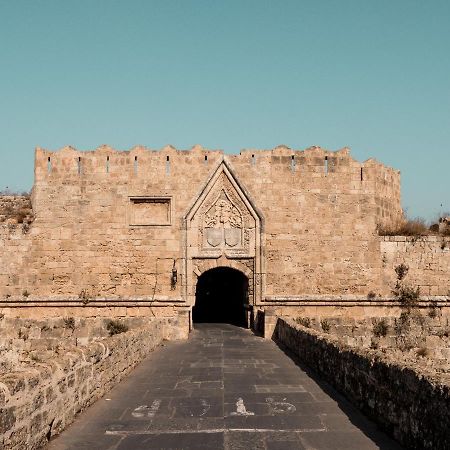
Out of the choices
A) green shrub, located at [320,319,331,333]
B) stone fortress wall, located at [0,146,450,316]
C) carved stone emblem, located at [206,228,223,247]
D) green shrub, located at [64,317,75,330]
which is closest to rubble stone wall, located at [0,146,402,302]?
stone fortress wall, located at [0,146,450,316]

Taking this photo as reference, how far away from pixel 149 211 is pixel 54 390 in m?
13.5

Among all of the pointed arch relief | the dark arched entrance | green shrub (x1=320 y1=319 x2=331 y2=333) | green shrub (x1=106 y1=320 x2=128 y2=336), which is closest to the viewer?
green shrub (x1=320 y1=319 x2=331 y2=333)

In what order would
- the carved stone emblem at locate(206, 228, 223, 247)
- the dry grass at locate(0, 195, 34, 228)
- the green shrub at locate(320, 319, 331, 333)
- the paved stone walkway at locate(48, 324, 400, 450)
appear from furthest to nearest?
the dry grass at locate(0, 195, 34, 228)
the carved stone emblem at locate(206, 228, 223, 247)
the green shrub at locate(320, 319, 331, 333)
the paved stone walkway at locate(48, 324, 400, 450)

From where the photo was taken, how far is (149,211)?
64.5ft

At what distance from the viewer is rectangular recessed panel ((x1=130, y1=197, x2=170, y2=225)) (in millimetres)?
19609

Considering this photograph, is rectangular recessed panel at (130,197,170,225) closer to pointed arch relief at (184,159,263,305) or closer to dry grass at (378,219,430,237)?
pointed arch relief at (184,159,263,305)

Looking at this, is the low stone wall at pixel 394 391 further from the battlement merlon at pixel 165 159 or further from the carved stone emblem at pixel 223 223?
the battlement merlon at pixel 165 159

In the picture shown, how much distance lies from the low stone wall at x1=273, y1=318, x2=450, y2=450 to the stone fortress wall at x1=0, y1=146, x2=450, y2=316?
9.57 meters

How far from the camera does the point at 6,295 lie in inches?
760

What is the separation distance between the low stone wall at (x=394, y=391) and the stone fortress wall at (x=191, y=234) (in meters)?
9.57

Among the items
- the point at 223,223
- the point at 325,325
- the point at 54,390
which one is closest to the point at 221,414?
the point at 54,390

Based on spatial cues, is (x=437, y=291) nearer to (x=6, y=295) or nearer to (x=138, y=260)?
(x=138, y=260)

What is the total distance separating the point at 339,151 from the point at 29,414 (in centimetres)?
1658

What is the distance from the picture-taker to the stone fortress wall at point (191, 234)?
1938cm
